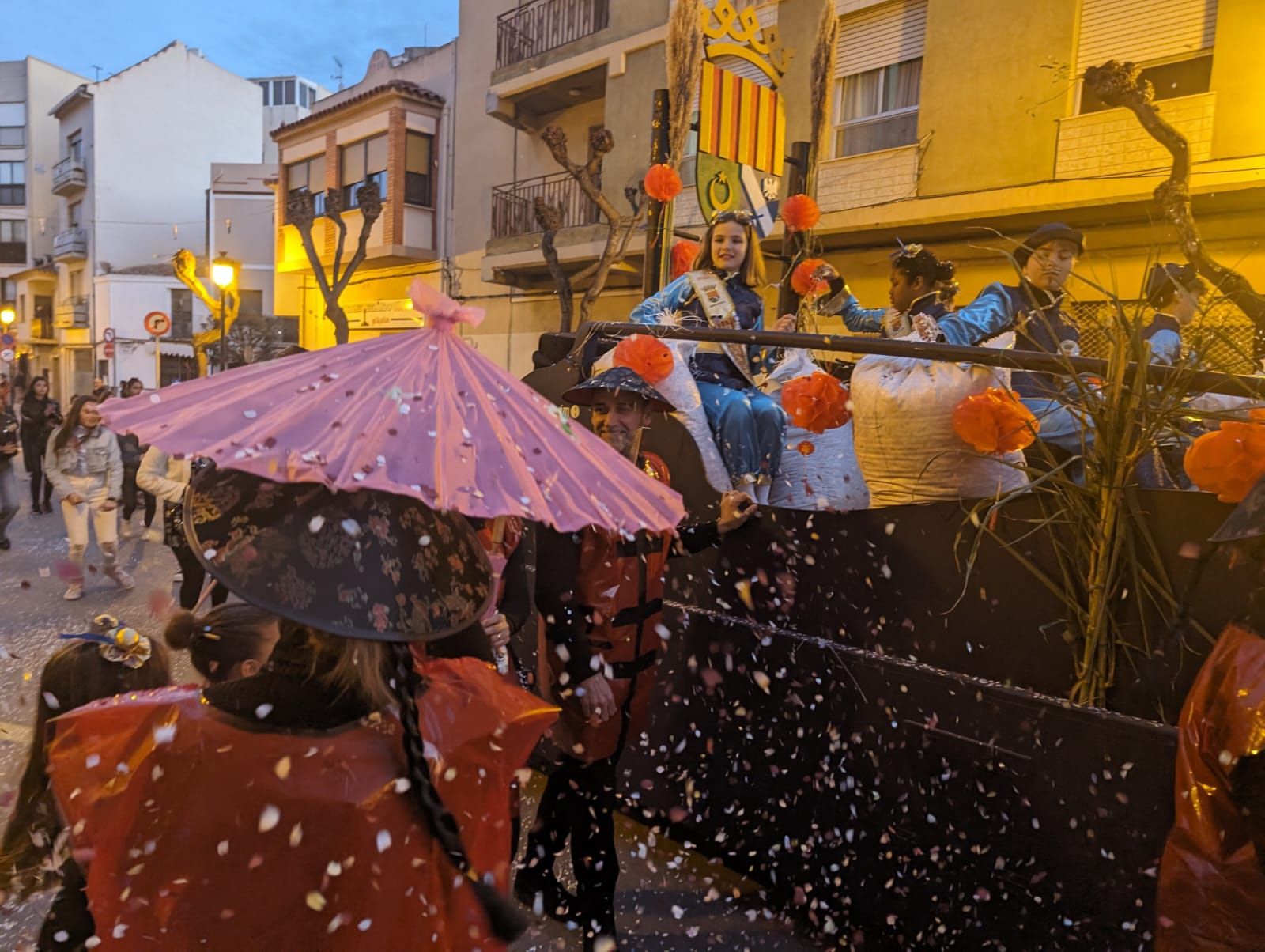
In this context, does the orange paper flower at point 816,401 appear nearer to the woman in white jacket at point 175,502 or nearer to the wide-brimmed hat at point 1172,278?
the wide-brimmed hat at point 1172,278

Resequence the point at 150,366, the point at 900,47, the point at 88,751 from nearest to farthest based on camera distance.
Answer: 1. the point at 88,751
2. the point at 900,47
3. the point at 150,366

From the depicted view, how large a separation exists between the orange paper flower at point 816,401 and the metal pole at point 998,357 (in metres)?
0.40

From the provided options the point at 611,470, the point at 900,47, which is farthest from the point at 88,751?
the point at 900,47

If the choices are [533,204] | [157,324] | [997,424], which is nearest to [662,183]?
[997,424]

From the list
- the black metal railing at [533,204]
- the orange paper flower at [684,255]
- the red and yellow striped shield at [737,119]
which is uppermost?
the black metal railing at [533,204]

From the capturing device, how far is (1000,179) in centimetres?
1075

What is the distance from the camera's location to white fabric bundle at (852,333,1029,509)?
3.05 metres

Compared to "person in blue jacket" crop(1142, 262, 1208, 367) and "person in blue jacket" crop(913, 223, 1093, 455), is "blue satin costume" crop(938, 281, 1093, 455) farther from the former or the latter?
"person in blue jacket" crop(1142, 262, 1208, 367)

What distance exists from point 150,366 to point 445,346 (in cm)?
4277

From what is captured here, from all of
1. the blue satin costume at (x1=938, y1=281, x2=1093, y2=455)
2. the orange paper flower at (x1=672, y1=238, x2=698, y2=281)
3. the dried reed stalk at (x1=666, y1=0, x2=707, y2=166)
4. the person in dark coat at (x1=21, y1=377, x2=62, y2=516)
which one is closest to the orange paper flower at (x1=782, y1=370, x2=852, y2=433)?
the blue satin costume at (x1=938, y1=281, x2=1093, y2=455)

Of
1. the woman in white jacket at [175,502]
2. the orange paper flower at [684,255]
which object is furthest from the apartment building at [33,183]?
the orange paper flower at [684,255]

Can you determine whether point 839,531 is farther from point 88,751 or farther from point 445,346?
point 88,751

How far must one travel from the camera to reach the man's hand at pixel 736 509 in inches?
127

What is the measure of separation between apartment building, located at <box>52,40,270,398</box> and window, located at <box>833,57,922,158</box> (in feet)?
109
